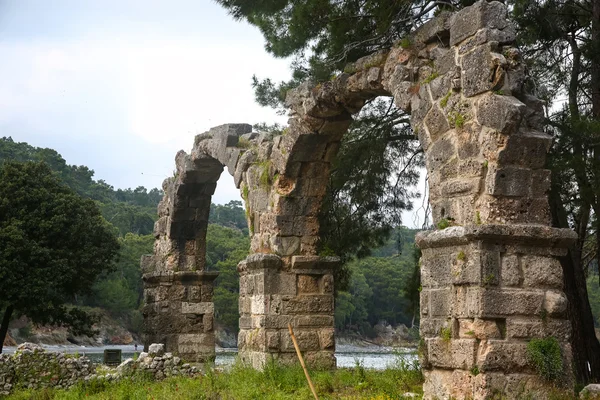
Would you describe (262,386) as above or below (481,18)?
below

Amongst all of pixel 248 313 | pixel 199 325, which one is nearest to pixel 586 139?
pixel 248 313

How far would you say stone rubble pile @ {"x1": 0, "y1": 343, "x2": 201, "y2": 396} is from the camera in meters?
11.0

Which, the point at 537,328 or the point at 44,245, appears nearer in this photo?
the point at 537,328

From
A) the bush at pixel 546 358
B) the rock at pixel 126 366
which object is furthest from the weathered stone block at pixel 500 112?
the rock at pixel 126 366

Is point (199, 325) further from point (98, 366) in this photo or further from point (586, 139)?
point (586, 139)

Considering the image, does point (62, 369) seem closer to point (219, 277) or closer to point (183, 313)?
point (183, 313)

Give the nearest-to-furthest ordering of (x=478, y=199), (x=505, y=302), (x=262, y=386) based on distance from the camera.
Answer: (x=505, y=302) → (x=478, y=199) → (x=262, y=386)

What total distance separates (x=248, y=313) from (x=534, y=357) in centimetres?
560

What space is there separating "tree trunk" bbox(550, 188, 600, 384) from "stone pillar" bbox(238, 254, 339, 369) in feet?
10.0

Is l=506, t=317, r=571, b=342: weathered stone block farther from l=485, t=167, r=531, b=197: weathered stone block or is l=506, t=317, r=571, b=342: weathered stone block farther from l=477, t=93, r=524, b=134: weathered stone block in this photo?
l=477, t=93, r=524, b=134: weathered stone block

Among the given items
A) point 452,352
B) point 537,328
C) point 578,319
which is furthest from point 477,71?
point 578,319

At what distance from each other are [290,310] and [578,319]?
380 cm

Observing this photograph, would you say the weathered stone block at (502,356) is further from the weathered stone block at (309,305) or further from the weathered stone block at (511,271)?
the weathered stone block at (309,305)

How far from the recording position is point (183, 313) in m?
15.8
